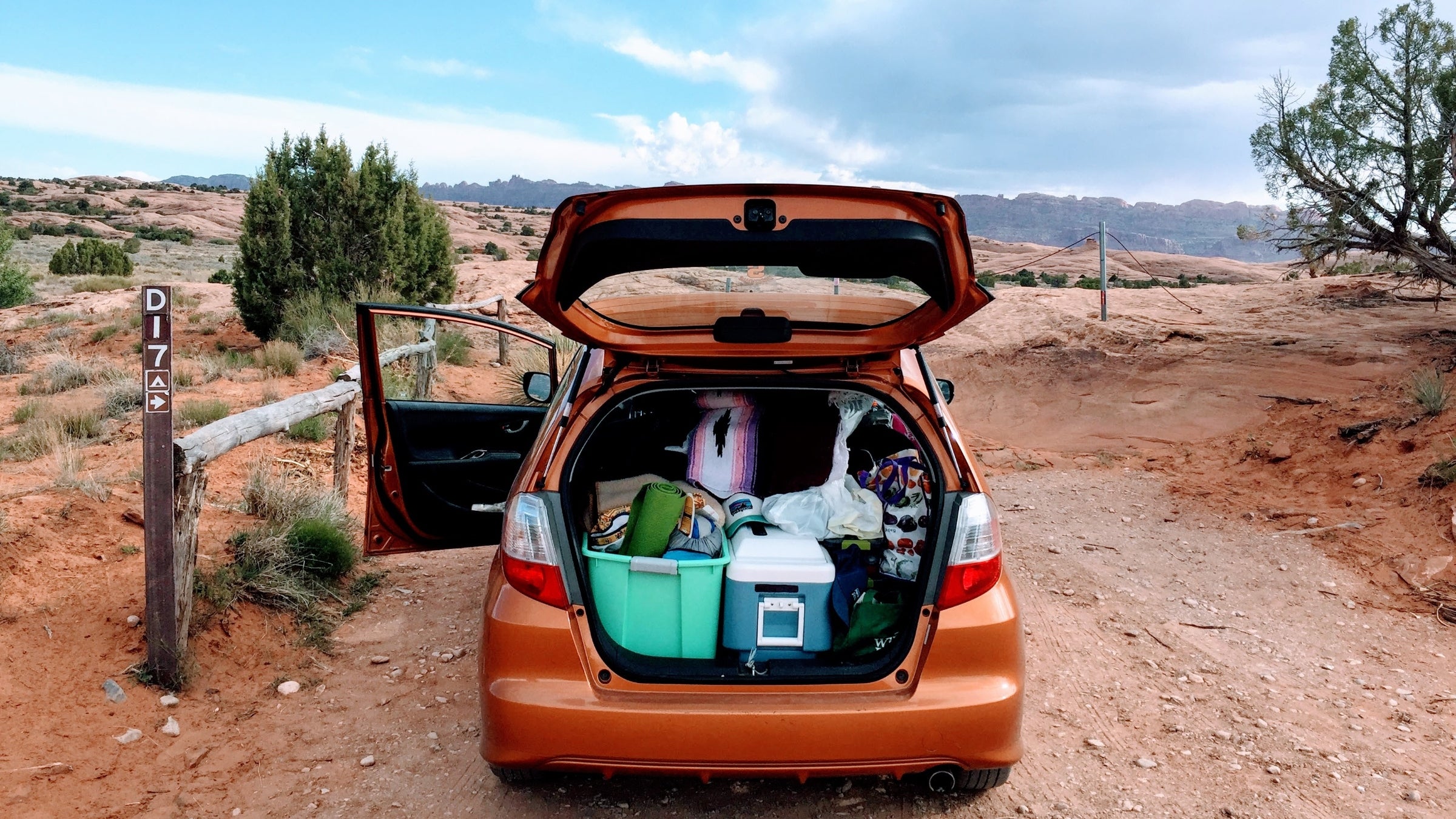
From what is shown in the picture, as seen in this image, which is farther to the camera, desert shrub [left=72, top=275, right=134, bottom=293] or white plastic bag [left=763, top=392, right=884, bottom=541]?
desert shrub [left=72, top=275, right=134, bottom=293]

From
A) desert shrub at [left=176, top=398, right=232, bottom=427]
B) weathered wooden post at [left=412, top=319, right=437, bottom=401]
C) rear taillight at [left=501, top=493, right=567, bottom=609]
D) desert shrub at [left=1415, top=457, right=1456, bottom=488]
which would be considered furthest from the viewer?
weathered wooden post at [left=412, top=319, right=437, bottom=401]

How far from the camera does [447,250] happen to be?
16.8 m

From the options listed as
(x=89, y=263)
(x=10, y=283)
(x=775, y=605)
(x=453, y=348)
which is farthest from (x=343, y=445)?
(x=89, y=263)

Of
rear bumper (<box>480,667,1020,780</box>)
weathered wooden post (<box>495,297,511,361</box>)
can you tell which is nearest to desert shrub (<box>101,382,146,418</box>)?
weathered wooden post (<box>495,297,511,361</box>)

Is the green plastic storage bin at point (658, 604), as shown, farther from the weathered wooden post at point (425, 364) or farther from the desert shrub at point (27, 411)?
the desert shrub at point (27, 411)

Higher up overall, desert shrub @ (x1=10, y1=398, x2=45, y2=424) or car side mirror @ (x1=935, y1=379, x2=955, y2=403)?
car side mirror @ (x1=935, y1=379, x2=955, y2=403)

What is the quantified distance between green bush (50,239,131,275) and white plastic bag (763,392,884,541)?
27630mm

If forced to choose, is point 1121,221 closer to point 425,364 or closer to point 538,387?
point 425,364

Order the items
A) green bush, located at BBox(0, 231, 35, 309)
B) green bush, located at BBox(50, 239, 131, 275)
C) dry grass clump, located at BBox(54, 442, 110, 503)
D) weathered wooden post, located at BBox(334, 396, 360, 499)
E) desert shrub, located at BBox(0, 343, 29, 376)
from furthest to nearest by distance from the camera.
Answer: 1. green bush, located at BBox(50, 239, 131, 275)
2. green bush, located at BBox(0, 231, 35, 309)
3. desert shrub, located at BBox(0, 343, 29, 376)
4. weathered wooden post, located at BBox(334, 396, 360, 499)
5. dry grass clump, located at BBox(54, 442, 110, 503)

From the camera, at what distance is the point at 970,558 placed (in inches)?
109

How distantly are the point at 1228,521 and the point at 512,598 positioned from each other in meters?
6.02

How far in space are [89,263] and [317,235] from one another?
Answer: 15.4 metres

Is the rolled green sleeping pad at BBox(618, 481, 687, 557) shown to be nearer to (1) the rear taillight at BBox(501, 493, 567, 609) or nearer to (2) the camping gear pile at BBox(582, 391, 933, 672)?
(2) the camping gear pile at BBox(582, 391, 933, 672)

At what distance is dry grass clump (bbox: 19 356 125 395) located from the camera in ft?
35.3
